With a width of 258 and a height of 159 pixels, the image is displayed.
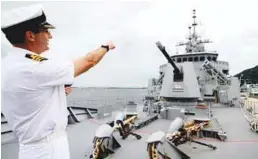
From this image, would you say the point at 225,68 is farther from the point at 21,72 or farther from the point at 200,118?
the point at 21,72

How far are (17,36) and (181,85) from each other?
641 cm

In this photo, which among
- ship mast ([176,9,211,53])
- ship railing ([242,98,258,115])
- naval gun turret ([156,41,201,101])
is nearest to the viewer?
naval gun turret ([156,41,201,101])

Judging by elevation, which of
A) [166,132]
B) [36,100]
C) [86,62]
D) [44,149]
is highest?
[86,62]

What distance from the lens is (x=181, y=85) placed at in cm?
700

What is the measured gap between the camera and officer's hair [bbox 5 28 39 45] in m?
0.87

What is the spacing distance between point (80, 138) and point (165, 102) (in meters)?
3.29

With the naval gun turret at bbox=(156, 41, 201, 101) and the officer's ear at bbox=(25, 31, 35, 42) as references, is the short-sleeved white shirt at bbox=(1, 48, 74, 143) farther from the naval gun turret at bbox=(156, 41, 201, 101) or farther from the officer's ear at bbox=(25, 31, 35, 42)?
the naval gun turret at bbox=(156, 41, 201, 101)

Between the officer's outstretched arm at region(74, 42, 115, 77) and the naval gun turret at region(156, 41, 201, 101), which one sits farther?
the naval gun turret at region(156, 41, 201, 101)

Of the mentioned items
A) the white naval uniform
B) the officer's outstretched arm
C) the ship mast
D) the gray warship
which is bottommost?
the gray warship

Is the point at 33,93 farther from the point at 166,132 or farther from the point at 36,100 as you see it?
the point at 166,132

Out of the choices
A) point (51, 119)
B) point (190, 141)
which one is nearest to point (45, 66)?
point (51, 119)

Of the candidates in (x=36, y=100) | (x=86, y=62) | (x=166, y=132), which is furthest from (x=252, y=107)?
(x=36, y=100)

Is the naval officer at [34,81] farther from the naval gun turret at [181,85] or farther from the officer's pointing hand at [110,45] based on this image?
the naval gun turret at [181,85]

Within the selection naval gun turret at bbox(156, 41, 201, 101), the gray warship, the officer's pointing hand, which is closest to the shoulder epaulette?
the officer's pointing hand
